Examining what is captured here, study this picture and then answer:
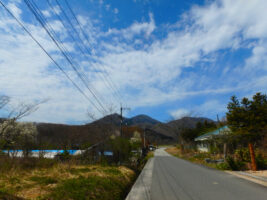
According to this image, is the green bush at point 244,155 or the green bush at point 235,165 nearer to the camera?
the green bush at point 235,165

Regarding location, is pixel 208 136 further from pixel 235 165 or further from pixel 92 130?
pixel 92 130

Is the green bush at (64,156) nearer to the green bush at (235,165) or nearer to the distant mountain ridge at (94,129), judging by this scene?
the distant mountain ridge at (94,129)

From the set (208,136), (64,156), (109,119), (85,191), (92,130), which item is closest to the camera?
(85,191)

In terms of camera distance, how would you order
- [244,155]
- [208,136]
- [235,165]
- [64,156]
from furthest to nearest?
[208,136] → [244,155] → [235,165] → [64,156]

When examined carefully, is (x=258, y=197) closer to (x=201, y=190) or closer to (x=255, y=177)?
(x=201, y=190)

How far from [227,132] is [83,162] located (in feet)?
41.1

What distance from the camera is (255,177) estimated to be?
10.3m

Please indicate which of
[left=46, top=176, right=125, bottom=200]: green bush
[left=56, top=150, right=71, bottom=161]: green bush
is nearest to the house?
[left=46, top=176, right=125, bottom=200]: green bush

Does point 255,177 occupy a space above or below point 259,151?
below

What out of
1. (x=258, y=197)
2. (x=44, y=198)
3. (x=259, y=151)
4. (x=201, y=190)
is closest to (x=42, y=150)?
(x=44, y=198)

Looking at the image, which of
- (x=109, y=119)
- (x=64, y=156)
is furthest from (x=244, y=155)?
(x=109, y=119)

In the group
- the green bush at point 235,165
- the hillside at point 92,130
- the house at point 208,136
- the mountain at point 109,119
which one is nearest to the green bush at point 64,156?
the hillside at point 92,130

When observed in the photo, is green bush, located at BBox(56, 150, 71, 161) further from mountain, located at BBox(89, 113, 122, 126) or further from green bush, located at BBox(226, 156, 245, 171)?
green bush, located at BBox(226, 156, 245, 171)

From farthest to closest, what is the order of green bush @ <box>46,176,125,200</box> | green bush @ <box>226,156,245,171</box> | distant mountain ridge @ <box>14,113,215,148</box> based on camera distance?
distant mountain ridge @ <box>14,113,215,148</box> → green bush @ <box>226,156,245,171</box> → green bush @ <box>46,176,125,200</box>
